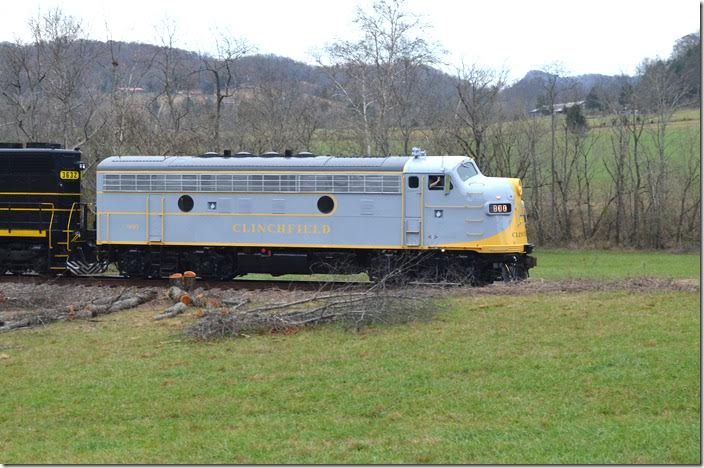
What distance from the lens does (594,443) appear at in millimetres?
8391

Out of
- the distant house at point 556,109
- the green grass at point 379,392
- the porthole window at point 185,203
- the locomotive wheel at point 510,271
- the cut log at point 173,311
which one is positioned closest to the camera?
the green grass at point 379,392

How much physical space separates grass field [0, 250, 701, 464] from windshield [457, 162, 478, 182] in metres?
5.49

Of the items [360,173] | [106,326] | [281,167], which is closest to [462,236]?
[360,173]

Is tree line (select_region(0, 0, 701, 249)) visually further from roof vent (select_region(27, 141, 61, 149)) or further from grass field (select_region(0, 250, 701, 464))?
grass field (select_region(0, 250, 701, 464))

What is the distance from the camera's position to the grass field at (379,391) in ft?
28.3

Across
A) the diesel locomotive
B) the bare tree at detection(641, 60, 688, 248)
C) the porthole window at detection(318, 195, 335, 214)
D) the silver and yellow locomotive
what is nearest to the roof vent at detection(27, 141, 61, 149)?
the diesel locomotive

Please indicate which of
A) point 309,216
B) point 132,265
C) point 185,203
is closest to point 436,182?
point 309,216

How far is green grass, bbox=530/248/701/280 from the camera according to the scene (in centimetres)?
3120

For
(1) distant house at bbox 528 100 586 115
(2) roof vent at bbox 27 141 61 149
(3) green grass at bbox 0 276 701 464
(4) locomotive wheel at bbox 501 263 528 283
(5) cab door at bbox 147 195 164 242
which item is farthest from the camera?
(1) distant house at bbox 528 100 586 115

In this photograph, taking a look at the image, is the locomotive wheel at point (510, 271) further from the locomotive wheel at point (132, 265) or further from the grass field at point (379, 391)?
the locomotive wheel at point (132, 265)

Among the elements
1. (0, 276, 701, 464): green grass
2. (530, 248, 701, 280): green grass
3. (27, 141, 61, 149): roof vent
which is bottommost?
(530, 248, 701, 280): green grass

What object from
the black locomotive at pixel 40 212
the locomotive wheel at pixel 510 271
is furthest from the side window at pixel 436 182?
the black locomotive at pixel 40 212

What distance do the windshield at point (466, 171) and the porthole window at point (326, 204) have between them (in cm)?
311

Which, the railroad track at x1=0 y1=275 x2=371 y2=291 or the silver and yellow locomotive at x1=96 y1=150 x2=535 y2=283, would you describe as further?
the railroad track at x1=0 y1=275 x2=371 y2=291
